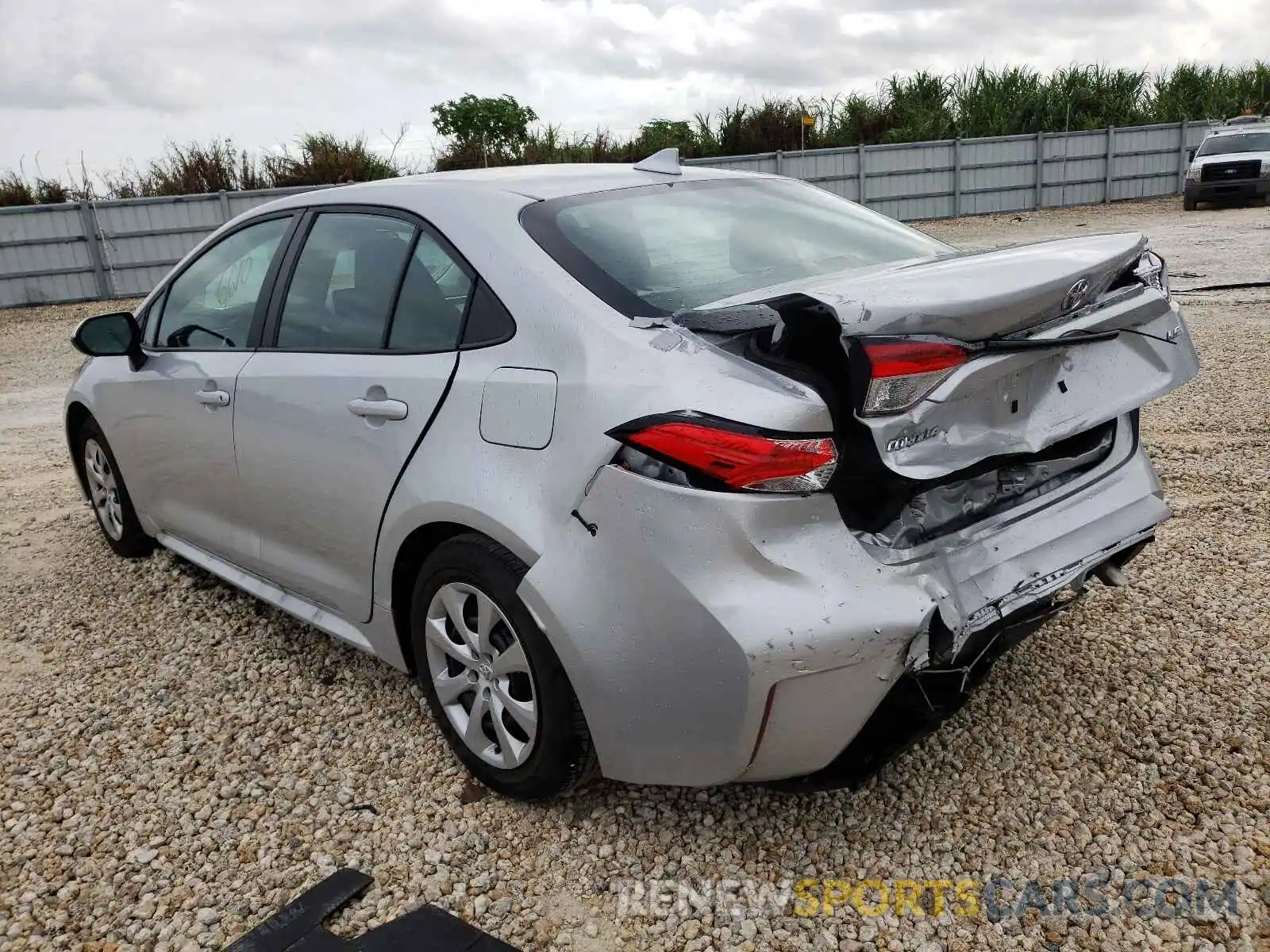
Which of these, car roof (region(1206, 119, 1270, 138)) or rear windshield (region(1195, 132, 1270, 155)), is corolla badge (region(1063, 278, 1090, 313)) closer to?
rear windshield (region(1195, 132, 1270, 155))

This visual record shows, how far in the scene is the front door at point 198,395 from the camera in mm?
3371

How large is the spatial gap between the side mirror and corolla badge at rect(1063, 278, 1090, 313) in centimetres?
320

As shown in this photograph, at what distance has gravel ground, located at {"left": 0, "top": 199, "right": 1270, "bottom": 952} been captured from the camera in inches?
88.9

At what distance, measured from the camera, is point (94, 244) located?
692 inches

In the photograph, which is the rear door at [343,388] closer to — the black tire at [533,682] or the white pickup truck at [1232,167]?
the black tire at [533,682]

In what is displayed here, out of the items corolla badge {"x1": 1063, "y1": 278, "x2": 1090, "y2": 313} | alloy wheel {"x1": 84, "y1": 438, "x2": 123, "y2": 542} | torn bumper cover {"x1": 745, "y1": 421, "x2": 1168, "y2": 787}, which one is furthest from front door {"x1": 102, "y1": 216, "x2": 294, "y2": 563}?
corolla badge {"x1": 1063, "y1": 278, "x2": 1090, "y2": 313}

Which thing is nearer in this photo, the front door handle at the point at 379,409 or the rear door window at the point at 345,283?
the front door handle at the point at 379,409

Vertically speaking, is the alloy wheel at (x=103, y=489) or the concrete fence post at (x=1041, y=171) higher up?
the concrete fence post at (x=1041, y=171)

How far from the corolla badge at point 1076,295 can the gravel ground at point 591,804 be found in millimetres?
1203

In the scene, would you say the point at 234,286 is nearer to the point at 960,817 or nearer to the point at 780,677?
the point at 780,677

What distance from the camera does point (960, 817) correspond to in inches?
97.3

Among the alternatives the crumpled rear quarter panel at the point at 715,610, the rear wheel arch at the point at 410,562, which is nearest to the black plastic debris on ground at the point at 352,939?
the crumpled rear quarter panel at the point at 715,610

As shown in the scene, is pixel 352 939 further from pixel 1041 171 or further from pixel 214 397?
pixel 1041 171

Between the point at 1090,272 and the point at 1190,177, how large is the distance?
70.2 feet
